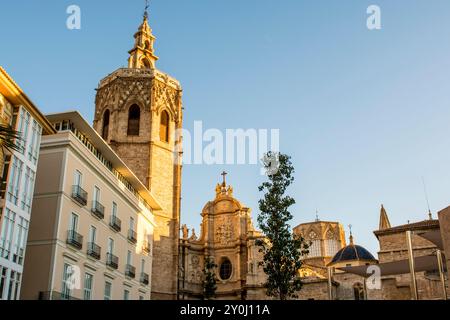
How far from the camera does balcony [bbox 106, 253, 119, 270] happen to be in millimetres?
27891

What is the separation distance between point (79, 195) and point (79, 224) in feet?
4.73

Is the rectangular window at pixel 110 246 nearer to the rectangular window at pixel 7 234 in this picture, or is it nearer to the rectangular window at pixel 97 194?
the rectangular window at pixel 97 194

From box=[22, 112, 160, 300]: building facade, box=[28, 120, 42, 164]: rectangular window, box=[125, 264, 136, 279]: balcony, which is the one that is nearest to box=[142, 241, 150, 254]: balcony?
box=[22, 112, 160, 300]: building facade

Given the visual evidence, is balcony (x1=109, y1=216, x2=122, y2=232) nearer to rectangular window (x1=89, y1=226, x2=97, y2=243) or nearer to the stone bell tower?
rectangular window (x1=89, y1=226, x2=97, y2=243)

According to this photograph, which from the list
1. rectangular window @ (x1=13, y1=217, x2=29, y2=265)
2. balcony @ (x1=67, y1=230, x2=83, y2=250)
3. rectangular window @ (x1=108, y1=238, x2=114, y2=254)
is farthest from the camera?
rectangular window @ (x1=108, y1=238, x2=114, y2=254)

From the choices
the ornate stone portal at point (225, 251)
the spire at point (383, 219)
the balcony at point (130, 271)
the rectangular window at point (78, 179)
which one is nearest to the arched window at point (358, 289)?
the ornate stone portal at point (225, 251)

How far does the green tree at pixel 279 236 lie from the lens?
2931 cm

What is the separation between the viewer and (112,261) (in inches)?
1117

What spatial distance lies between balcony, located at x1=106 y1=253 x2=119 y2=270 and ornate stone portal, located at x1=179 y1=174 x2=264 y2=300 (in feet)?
70.5

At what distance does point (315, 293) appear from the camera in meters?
48.8

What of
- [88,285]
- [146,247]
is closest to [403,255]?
[146,247]

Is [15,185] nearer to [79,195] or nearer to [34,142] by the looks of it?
[34,142]

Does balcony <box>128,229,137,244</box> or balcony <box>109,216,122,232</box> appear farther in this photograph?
balcony <box>128,229,137,244</box>

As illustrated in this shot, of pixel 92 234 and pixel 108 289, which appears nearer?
pixel 92 234
